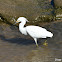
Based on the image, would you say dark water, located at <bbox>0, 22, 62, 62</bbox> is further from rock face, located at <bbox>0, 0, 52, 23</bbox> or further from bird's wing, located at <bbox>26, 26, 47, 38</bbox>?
rock face, located at <bbox>0, 0, 52, 23</bbox>

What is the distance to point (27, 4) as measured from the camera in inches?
577

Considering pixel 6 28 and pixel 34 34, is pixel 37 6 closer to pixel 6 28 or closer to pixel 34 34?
pixel 6 28

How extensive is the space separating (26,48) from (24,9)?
507 centimetres

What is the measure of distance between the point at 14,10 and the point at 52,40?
450 centimetres

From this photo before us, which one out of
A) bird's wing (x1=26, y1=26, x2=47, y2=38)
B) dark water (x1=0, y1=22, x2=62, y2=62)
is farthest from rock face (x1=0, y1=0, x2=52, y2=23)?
bird's wing (x1=26, y1=26, x2=47, y2=38)

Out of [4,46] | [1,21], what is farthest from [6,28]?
[4,46]

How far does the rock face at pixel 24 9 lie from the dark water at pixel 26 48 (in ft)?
5.13

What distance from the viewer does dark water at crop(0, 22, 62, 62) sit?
8194 mm

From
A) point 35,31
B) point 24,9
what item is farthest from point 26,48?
point 24,9

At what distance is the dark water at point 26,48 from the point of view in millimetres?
8194

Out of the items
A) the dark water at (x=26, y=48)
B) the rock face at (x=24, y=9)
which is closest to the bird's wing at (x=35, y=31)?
the dark water at (x=26, y=48)

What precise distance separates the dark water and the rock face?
156 centimetres

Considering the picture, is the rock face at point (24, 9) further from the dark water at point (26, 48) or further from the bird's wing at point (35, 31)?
the bird's wing at point (35, 31)

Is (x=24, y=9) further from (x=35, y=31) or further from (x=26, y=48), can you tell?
(x=26, y=48)
